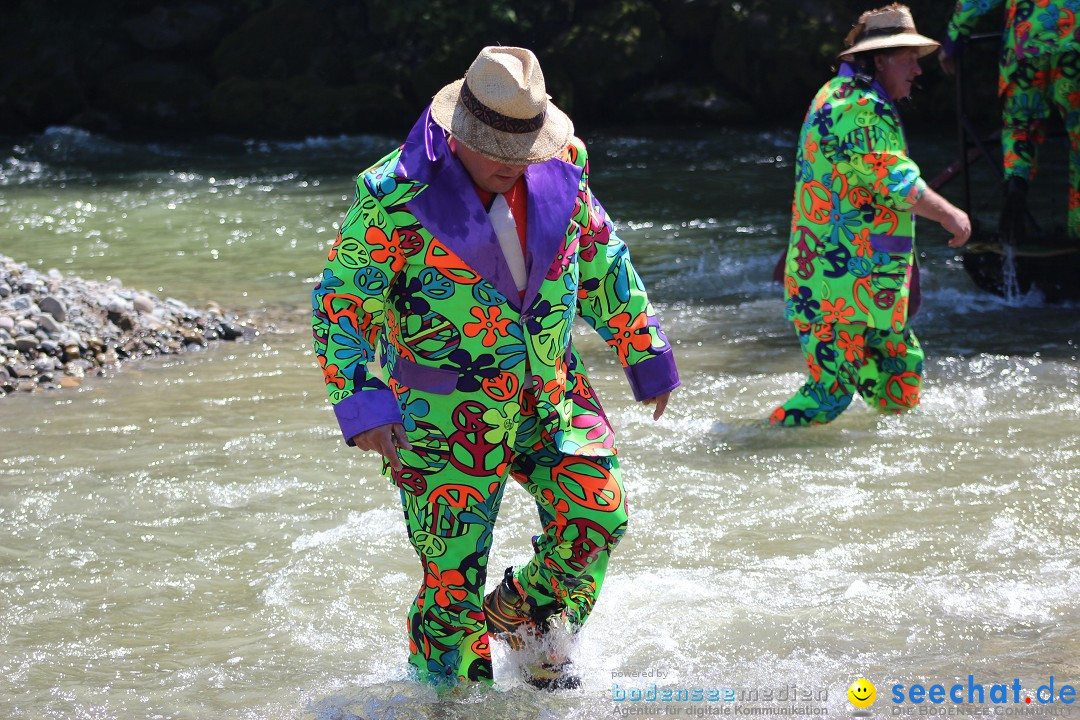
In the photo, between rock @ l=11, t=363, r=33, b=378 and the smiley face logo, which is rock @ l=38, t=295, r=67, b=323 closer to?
rock @ l=11, t=363, r=33, b=378

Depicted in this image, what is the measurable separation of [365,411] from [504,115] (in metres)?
0.83

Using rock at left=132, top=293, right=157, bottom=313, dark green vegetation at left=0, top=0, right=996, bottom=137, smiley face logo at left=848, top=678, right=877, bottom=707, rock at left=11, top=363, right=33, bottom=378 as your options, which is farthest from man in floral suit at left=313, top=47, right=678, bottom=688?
dark green vegetation at left=0, top=0, right=996, bottom=137

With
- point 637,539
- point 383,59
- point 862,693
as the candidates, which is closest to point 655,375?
point 862,693

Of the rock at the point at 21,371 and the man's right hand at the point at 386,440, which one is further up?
the man's right hand at the point at 386,440

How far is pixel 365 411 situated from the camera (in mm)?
3389

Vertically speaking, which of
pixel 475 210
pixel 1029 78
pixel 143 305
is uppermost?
pixel 475 210

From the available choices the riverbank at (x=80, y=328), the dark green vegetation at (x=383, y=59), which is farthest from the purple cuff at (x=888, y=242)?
the dark green vegetation at (x=383, y=59)

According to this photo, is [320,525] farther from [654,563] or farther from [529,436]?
[529,436]

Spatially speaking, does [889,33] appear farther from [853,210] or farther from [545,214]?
[545,214]

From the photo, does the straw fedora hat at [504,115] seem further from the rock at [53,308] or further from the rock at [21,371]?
the rock at [53,308]

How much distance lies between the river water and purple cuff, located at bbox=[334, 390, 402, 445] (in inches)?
37.2

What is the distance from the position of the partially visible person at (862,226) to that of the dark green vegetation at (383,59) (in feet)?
43.8

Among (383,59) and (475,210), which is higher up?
(475,210)

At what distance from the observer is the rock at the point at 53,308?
8.89 metres
